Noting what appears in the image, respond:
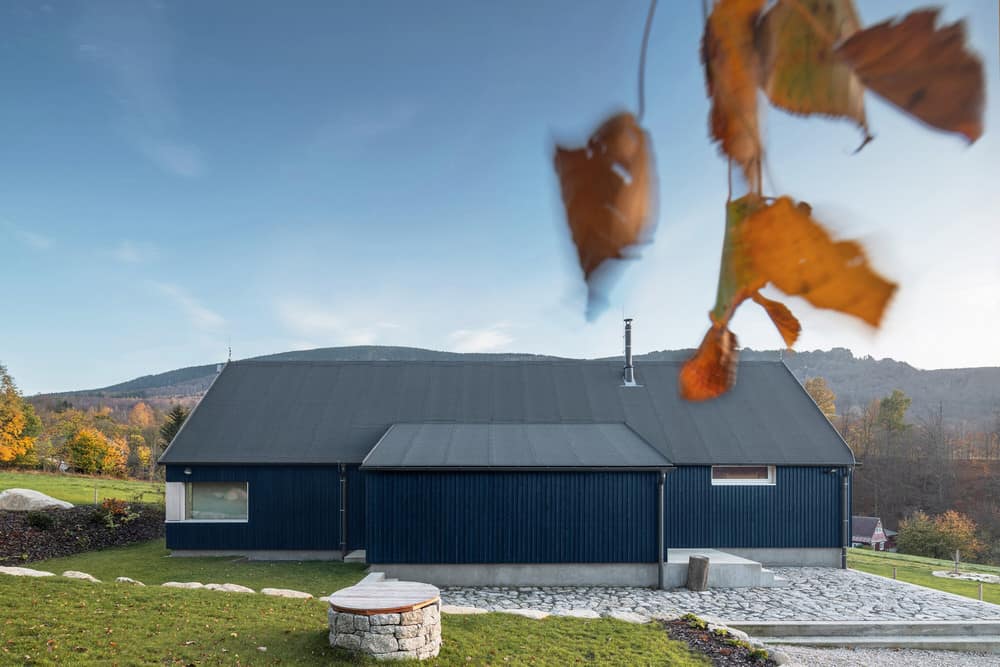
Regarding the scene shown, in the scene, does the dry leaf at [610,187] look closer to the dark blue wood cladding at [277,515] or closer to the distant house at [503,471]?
the distant house at [503,471]

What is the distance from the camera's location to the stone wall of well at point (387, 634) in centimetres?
688

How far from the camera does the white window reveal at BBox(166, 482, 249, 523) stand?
13312 millimetres

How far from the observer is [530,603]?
33.4ft

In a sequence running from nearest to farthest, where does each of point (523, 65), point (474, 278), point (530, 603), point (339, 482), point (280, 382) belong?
point (523, 65) < point (474, 278) < point (530, 603) < point (339, 482) < point (280, 382)

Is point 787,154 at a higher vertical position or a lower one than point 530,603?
higher

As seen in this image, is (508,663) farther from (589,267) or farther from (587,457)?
(589,267)

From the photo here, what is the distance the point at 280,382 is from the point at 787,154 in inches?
656

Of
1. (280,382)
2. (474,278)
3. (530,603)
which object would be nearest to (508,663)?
(530,603)

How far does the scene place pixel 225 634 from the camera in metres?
7.31

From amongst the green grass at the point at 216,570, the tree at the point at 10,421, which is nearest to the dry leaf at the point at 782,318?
the green grass at the point at 216,570

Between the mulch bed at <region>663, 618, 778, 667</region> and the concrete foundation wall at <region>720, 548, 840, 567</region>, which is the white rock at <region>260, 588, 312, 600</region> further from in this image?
the concrete foundation wall at <region>720, 548, 840, 567</region>

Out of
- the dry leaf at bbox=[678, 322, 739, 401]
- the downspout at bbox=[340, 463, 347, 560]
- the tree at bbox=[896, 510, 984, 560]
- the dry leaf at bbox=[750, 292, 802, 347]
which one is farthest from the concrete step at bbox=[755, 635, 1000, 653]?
the tree at bbox=[896, 510, 984, 560]

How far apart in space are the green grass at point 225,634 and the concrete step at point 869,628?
1.82 m

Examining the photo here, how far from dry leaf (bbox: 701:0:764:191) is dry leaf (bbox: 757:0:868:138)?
0.02 metres
